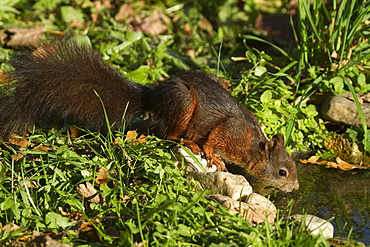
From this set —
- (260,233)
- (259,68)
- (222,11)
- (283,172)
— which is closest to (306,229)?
(260,233)

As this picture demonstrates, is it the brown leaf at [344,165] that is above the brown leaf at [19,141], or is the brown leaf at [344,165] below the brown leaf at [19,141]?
below

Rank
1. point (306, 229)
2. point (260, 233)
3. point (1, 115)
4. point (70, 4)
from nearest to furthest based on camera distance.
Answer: point (260, 233) → point (306, 229) → point (1, 115) → point (70, 4)

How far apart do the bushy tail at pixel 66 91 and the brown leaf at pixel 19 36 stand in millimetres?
1917

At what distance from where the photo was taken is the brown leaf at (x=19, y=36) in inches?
219

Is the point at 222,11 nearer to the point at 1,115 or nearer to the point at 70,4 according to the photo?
the point at 70,4

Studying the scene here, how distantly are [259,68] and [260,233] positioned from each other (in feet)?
7.03

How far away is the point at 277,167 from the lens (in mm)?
3936

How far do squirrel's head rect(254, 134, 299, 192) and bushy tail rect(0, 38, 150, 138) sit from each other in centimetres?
100

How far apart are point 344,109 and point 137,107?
5.92 feet

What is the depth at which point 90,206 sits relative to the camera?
298cm

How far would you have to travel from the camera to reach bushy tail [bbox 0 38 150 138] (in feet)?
11.5

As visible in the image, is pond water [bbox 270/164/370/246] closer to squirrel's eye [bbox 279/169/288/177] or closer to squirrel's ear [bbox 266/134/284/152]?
squirrel's eye [bbox 279/169/288/177]

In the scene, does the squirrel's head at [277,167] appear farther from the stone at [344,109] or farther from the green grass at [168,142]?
the stone at [344,109]

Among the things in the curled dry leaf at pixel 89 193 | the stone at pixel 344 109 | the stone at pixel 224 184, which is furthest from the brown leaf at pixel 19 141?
the stone at pixel 344 109
